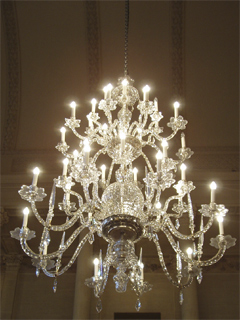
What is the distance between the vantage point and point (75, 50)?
28.6 feet

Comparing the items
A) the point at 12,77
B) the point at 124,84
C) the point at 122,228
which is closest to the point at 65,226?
the point at 122,228

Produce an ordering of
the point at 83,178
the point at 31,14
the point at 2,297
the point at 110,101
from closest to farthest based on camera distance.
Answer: the point at 83,178
the point at 110,101
the point at 31,14
the point at 2,297

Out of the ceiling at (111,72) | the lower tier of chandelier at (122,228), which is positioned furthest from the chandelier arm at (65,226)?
the ceiling at (111,72)

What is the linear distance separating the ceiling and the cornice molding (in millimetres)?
21

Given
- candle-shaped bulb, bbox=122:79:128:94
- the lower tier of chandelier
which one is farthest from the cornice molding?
the lower tier of chandelier

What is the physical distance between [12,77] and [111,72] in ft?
7.10

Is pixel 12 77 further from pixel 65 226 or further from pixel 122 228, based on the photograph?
pixel 122 228

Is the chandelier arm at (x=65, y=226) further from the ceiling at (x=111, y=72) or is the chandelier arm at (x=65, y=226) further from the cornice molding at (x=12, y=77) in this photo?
the cornice molding at (x=12, y=77)

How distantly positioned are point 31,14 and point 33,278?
582cm

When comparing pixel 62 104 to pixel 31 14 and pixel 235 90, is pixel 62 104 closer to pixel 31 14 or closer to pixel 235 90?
pixel 31 14

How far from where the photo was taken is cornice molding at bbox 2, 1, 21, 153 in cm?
855

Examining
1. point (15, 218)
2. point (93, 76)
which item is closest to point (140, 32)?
point (93, 76)

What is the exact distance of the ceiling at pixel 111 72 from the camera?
27.6 feet

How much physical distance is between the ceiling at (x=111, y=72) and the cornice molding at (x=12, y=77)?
21 millimetres
